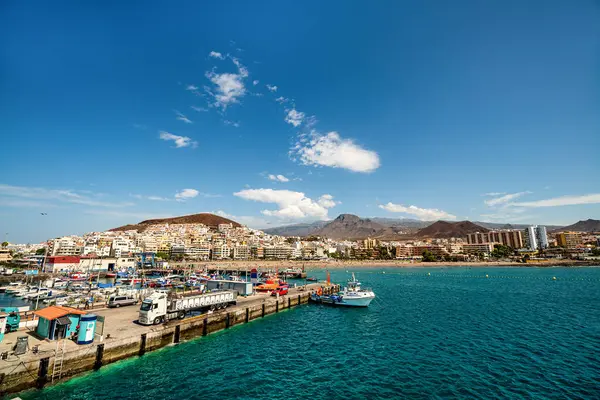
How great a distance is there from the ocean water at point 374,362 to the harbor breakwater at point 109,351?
0.69 metres

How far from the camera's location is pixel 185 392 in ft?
51.7

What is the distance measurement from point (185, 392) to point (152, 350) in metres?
7.81

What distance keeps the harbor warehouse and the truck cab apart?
4.79m

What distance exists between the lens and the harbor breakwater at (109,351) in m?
15.0

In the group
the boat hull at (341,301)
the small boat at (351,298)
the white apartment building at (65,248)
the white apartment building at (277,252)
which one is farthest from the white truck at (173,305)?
the white apartment building at (277,252)

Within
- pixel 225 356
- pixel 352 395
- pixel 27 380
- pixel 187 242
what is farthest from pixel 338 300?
pixel 187 242

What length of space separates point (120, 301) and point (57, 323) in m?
14.0

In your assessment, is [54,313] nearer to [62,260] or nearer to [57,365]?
[57,365]

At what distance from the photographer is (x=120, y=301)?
32.2 metres

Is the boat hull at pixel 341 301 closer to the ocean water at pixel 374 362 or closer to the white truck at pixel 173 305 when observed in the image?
the ocean water at pixel 374 362

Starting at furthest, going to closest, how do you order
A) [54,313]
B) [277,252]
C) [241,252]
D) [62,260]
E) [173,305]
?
[277,252] < [241,252] < [62,260] < [173,305] < [54,313]

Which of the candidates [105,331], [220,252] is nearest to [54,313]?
[105,331]

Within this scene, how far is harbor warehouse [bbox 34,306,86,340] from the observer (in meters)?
19.2

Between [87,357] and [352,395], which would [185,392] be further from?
[352,395]
